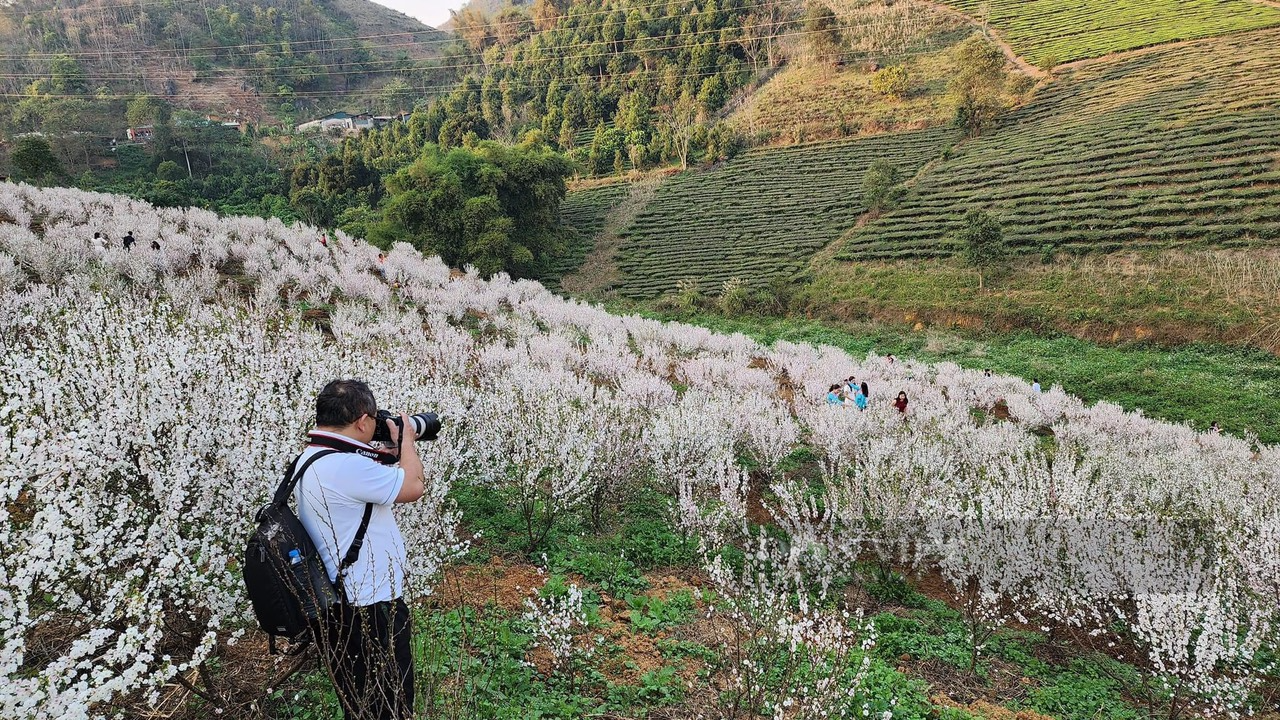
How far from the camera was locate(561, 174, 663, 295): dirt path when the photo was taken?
36.9 meters

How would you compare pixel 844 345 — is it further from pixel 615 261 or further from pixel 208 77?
pixel 208 77

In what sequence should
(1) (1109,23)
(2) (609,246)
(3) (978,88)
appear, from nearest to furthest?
(2) (609,246) → (3) (978,88) → (1) (1109,23)

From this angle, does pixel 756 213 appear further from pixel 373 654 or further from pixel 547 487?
pixel 373 654

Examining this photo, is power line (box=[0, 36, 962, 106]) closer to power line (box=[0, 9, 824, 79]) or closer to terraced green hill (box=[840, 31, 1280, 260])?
power line (box=[0, 9, 824, 79])

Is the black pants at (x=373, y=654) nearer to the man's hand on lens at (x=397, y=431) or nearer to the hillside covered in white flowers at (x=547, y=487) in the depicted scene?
the hillside covered in white flowers at (x=547, y=487)

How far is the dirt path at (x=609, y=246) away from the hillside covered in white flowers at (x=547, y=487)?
24.3 metres

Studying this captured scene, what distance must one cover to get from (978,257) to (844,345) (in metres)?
8.23

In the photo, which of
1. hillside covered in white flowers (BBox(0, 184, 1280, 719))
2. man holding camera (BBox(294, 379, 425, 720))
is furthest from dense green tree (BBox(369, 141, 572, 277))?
man holding camera (BBox(294, 379, 425, 720))

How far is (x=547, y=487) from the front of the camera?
20.6 ft

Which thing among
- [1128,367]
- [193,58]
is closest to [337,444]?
[1128,367]

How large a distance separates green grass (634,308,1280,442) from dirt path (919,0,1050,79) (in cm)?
3957

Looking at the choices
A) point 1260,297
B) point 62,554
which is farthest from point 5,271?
point 1260,297

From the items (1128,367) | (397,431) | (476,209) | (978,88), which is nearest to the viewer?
(397,431)

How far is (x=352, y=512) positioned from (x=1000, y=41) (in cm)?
7500
